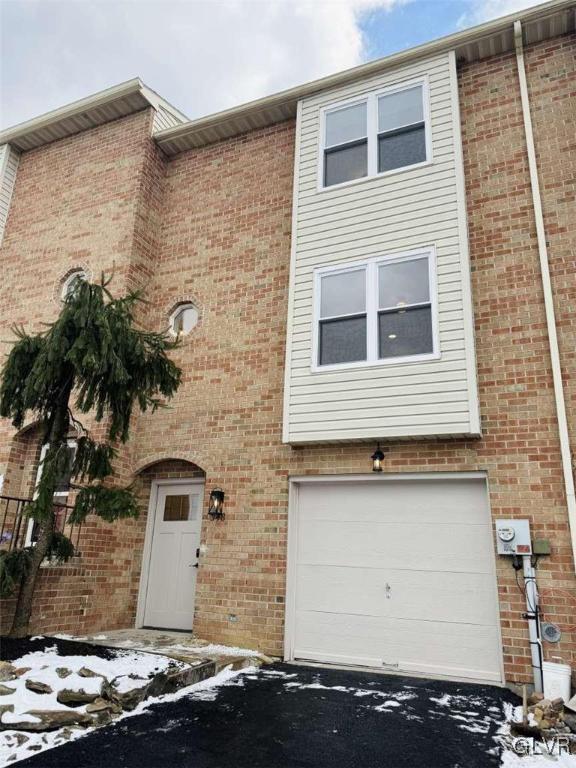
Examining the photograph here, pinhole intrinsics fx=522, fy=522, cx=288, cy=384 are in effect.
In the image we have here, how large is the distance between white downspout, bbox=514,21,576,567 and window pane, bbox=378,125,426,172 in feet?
4.37

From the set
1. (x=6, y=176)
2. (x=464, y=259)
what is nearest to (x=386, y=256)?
(x=464, y=259)

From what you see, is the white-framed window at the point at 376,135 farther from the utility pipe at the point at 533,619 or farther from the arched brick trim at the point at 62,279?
the utility pipe at the point at 533,619

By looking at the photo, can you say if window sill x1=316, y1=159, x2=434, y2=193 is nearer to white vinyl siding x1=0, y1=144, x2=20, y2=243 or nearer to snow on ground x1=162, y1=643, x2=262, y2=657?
snow on ground x1=162, y1=643, x2=262, y2=657

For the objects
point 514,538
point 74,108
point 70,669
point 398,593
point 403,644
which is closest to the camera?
point 70,669

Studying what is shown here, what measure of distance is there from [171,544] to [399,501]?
138 inches

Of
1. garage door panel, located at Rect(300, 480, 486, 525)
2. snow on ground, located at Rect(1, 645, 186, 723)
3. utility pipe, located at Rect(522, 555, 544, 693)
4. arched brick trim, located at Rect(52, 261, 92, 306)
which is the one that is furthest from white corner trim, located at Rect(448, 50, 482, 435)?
arched brick trim, located at Rect(52, 261, 92, 306)

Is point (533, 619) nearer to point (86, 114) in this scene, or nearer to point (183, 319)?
point (183, 319)

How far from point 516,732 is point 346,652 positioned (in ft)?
8.05

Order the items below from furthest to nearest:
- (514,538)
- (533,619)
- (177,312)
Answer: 1. (177,312)
2. (514,538)
3. (533,619)

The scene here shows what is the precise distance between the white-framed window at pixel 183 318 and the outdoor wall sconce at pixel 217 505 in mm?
2759

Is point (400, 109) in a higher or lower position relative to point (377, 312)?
higher

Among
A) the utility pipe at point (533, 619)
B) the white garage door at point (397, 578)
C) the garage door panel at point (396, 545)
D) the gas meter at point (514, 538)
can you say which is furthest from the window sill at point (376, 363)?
the utility pipe at point (533, 619)

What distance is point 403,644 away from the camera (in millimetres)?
5855

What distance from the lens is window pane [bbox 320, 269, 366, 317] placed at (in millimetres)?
6898
